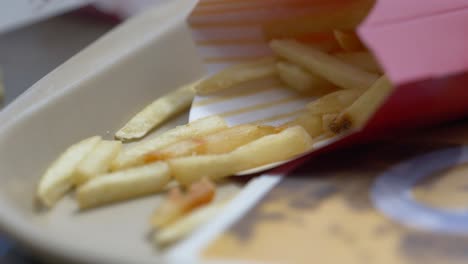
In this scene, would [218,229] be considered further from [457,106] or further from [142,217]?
[457,106]

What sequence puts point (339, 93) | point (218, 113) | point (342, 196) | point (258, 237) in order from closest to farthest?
point (258, 237) → point (342, 196) → point (339, 93) → point (218, 113)

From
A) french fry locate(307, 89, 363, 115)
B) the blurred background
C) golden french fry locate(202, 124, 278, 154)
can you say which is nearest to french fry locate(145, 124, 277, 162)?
golden french fry locate(202, 124, 278, 154)

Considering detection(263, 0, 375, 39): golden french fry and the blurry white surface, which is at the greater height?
detection(263, 0, 375, 39): golden french fry

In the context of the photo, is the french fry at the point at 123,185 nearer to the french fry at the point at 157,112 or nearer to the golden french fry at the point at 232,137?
the golden french fry at the point at 232,137

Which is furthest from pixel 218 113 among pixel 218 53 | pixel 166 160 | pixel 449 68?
pixel 449 68

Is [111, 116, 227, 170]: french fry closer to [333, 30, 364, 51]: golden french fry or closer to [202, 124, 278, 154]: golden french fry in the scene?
[202, 124, 278, 154]: golden french fry

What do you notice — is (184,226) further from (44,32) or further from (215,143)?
(44,32)

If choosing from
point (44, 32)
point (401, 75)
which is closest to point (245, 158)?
point (401, 75)
